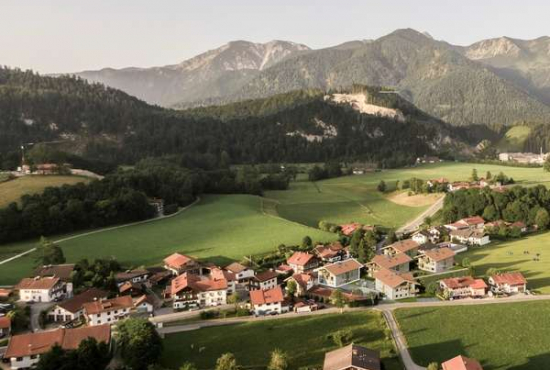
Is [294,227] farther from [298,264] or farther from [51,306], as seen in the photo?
[51,306]

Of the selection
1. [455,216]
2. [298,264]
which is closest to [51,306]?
[298,264]

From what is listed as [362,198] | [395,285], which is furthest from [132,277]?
[362,198]

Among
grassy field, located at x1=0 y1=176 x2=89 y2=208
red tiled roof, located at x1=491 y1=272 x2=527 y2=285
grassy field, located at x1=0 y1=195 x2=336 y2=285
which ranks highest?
grassy field, located at x1=0 y1=176 x2=89 y2=208

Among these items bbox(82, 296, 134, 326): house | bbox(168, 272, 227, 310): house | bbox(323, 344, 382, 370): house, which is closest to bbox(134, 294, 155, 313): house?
bbox(82, 296, 134, 326): house

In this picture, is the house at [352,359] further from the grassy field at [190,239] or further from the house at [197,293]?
the grassy field at [190,239]

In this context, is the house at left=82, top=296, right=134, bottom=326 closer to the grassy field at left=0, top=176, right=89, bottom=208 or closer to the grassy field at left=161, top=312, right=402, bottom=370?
the grassy field at left=161, top=312, right=402, bottom=370

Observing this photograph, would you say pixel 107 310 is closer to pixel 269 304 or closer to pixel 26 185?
pixel 269 304
